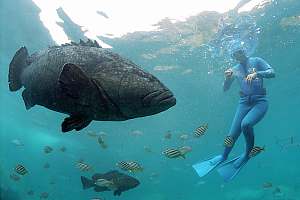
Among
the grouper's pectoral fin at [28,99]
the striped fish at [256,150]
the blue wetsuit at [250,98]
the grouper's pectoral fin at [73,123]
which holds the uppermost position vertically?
the grouper's pectoral fin at [28,99]

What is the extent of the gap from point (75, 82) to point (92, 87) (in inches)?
3.8

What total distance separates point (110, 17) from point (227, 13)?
6.62 metres

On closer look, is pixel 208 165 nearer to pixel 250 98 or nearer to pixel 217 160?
pixel 217 160

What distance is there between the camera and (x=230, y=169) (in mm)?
10023

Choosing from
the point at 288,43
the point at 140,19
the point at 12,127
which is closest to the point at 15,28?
the point at 140,19

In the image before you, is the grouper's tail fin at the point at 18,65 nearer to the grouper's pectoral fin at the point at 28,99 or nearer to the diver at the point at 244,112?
the grouper's pectoral fin at the point at 28,99

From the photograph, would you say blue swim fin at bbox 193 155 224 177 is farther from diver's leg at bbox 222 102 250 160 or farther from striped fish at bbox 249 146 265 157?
striped fish at bbox 249 146 265 157

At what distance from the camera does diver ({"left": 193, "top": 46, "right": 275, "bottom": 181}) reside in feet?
31.9

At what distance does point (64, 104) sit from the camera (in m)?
1.92

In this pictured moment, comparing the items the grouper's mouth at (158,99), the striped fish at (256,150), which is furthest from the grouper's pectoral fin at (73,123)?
the striped fish at (256,150)

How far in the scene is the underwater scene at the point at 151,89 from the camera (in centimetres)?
190

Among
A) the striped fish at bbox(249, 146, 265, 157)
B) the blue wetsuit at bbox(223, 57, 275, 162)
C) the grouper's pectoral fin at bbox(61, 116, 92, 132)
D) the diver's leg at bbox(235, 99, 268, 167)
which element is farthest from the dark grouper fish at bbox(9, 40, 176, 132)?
the blue wetsuit at bbox(223, 57, 275, 162)

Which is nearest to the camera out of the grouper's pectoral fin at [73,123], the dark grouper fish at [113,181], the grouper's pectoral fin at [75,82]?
the grouper's pectoral fin at [75,82]

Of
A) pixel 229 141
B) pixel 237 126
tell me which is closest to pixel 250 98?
pixel 237 126
